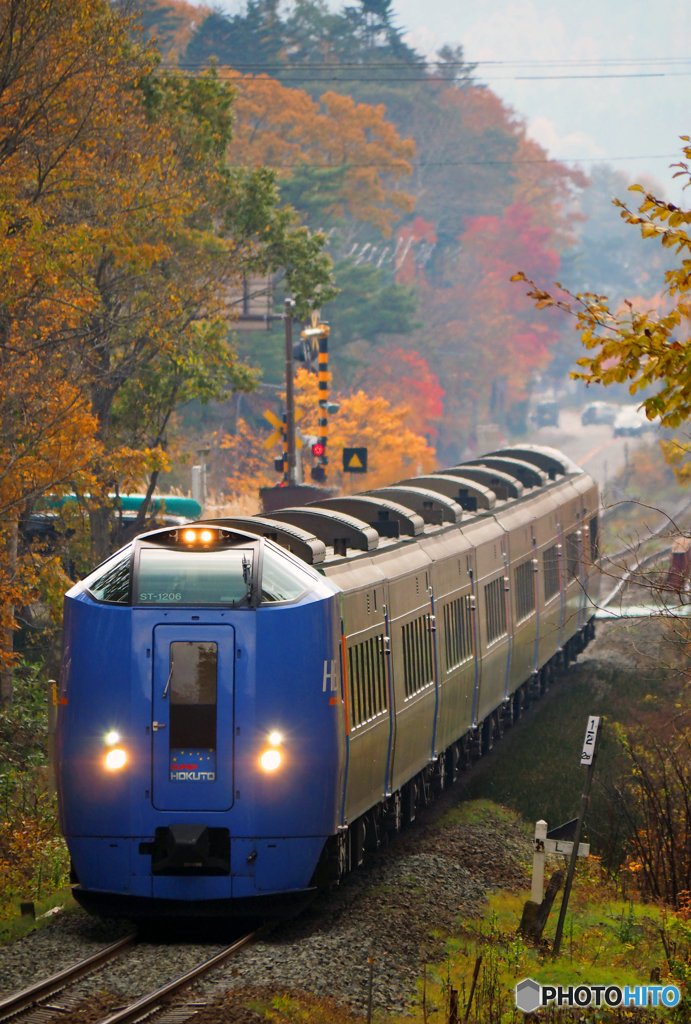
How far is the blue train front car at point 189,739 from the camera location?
1082 cm

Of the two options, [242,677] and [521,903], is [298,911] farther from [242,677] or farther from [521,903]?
[521,903]

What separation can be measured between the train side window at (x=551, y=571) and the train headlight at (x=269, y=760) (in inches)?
513

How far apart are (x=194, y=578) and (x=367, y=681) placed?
2.27m

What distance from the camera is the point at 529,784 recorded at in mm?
19281

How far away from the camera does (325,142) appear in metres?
71.6

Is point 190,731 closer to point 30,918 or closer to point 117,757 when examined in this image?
point 117,757

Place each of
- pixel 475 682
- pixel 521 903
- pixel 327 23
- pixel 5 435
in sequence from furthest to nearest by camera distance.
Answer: pixel 327 23 < pixel 5 435 < pixel 475 682 < pixel 521 903

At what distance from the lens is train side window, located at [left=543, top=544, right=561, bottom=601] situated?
23906 millimetres

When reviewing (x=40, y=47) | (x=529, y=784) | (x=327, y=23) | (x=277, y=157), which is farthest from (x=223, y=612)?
(x=327, y=23)

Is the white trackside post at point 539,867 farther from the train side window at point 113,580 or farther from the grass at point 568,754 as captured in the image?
the train side window at point 113,580

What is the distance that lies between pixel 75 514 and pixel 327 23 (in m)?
68.3

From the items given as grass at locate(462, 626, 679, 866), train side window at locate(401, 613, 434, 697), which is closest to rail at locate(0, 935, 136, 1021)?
train side window at locate(401, 613, 434, 697)

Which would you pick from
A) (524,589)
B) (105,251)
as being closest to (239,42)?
(105,251)

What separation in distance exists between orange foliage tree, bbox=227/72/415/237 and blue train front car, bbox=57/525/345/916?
2254 inches
